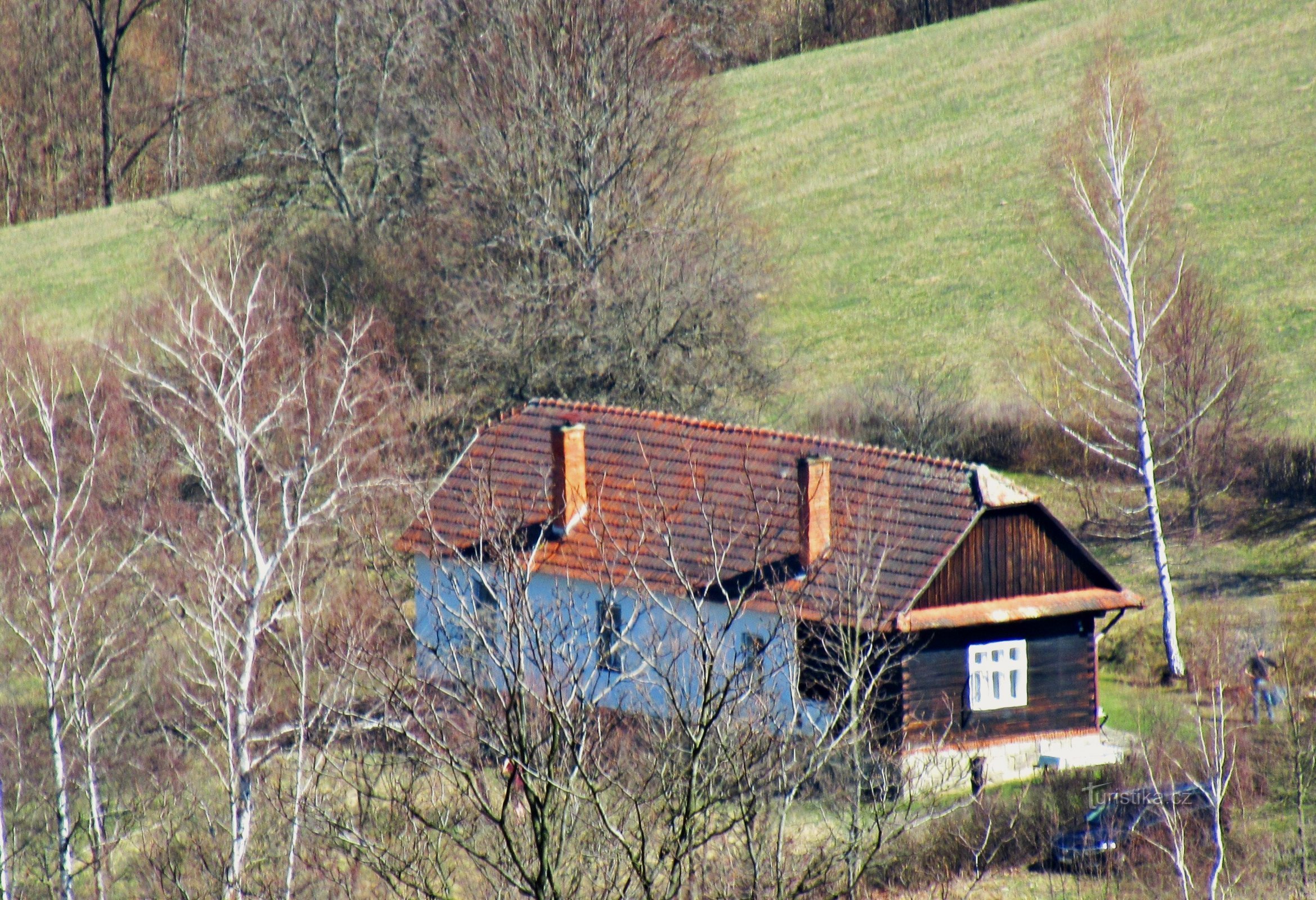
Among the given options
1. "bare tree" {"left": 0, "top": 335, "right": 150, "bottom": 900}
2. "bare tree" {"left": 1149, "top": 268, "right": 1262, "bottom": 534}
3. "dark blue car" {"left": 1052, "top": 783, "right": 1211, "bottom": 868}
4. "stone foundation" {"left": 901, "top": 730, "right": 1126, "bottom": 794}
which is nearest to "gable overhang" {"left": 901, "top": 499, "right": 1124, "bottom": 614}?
"stone foundation" {"left": 901, "top": 730, "right": 1126, "bottom": 794}

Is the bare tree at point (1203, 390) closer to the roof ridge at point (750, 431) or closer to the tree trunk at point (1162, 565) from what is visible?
the tree trunk at point (1162, 565)

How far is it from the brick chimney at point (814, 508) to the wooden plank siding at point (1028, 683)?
1880 mm

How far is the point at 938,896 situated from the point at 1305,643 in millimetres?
10938

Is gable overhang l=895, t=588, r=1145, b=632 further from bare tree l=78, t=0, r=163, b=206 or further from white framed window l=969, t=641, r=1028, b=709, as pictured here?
bare tree l=78, t=0, r=163, b=206

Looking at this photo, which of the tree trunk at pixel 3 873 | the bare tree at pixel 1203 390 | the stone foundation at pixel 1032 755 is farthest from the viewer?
the bare tree at pixel 1203 390

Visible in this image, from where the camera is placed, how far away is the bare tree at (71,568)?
15898 mm

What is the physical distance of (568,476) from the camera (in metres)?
24.2

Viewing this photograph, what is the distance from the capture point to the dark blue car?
17.5 meters

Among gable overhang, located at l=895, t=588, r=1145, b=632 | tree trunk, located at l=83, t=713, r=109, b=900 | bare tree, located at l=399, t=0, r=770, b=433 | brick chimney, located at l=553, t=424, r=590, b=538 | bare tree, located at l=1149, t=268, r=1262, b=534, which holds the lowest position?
tree trunk, located at l=83, t=713, r=109, b=900

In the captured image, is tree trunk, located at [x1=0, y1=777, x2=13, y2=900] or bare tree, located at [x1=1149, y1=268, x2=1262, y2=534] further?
bare tree, located at [x1=1149, y1=268, x2=1262, y2=534]

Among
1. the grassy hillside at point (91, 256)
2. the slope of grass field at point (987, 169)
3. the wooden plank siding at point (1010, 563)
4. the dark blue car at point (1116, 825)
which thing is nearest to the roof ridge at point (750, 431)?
the wooden plank siding at point (1010, 563)

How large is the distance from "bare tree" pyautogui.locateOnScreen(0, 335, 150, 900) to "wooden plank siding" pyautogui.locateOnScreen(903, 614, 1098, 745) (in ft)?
33.9

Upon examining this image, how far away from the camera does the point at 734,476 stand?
934 inches

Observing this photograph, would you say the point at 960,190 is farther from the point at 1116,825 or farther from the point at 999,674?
the point at 1116,825
